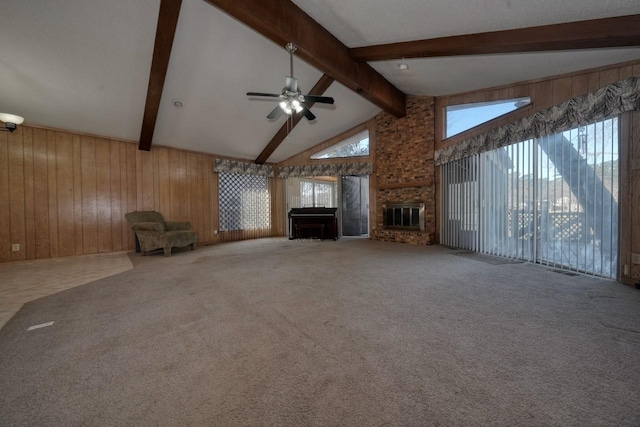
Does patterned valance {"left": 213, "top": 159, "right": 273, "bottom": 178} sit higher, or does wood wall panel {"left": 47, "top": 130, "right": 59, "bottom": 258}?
patterned valance {"left": 213, "top": 159, "right": 273, "bottom": 178}

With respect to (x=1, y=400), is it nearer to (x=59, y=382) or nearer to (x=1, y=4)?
(x=59, y=382)

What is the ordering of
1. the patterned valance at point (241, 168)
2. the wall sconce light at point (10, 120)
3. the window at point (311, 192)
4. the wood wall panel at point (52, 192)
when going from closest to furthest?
the wall sconce light at point (10, 120) < the wood wall panel at point (52, 192) < the patterned valance at point (241, 168) < the window at point (311, 192)

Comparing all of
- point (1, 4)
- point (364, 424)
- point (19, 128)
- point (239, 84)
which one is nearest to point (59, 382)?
point (364, 424)

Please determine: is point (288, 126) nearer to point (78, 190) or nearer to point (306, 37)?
point (306, 37)

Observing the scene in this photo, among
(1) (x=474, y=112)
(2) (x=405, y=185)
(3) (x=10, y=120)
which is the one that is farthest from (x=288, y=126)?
(3) (x=10, y=120)

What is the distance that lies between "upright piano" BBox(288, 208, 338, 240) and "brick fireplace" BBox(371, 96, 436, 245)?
106 centimetres

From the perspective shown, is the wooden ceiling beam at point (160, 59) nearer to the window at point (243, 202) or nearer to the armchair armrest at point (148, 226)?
the armchair armrest at point (148, 226)

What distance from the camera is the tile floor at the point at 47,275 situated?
7.80 ft

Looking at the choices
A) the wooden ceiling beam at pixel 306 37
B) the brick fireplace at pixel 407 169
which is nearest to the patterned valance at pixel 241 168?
the brick fireplace at pixel 407 169

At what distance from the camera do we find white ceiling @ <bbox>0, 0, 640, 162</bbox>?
2539mm

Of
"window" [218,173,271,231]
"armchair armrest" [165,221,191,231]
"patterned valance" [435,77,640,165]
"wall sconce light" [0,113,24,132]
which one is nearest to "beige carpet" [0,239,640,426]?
"patterned valance" [435,77,640,165]

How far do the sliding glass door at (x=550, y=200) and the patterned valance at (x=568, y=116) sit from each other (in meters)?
0.14

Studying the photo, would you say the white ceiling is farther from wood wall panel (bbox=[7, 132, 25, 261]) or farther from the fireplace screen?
the fireplace screen

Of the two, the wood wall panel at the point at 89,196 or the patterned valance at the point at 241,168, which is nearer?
the wood wall panel at the point at 89,196
